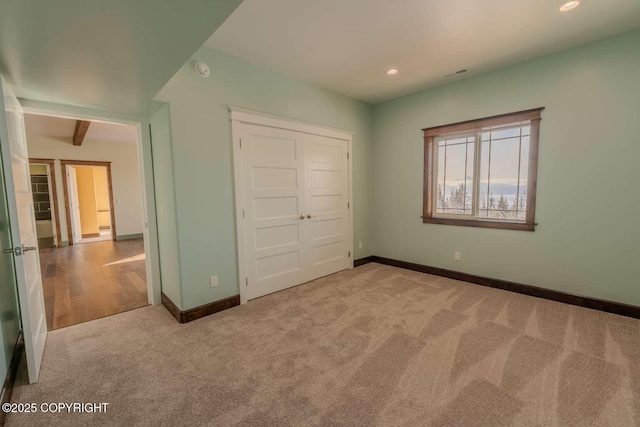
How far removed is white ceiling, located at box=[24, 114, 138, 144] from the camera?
16.2 ft

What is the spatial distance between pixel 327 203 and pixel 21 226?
122 inches

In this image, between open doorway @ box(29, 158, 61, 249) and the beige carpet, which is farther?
open doorway @ box(29, 158, 61, 249)

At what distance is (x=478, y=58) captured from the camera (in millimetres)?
3023

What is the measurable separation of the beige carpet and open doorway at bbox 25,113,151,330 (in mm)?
760

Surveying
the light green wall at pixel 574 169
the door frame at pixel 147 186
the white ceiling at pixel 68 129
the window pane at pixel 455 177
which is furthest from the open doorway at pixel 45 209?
the light green wall at pixel 574 169

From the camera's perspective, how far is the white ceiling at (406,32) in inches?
84.5

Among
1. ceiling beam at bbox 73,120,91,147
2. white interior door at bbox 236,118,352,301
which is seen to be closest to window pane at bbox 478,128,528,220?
white interior door at bbox 236,118,352,301

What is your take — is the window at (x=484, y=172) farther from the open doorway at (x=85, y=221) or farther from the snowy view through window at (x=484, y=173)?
the open doorway at (x=85, y=221)

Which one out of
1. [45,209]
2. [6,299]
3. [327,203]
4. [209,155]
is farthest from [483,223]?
[45,209]

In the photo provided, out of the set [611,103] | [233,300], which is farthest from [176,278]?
[611,103]

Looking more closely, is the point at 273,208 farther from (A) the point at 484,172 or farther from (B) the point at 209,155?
(A) the point at 484,172

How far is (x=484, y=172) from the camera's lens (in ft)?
11.8

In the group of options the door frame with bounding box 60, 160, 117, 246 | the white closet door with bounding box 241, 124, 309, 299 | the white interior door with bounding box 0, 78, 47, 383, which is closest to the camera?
the white interior door with bounding box 0, 78, 47, 383

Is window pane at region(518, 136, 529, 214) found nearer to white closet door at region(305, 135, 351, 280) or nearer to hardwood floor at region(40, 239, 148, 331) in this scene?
white closet door at region(305, 135, 351, 280)
